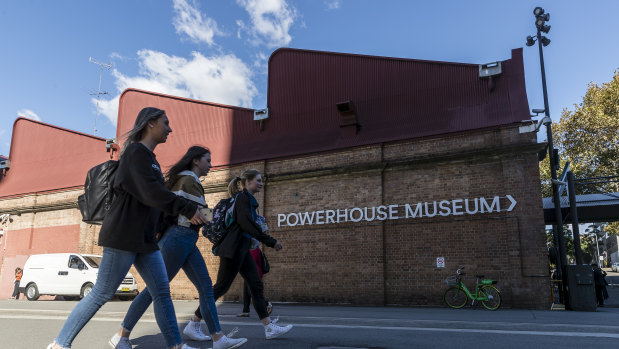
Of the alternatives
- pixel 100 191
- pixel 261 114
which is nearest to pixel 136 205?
pixel 100 191

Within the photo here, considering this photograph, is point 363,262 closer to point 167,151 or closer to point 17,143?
point 167,151

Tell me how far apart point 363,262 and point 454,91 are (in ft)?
19.2

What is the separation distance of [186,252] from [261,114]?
13203mm

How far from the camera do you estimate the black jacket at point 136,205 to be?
10.3 ft

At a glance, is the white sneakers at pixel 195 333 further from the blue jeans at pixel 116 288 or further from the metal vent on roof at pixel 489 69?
the metal vent on roof at pixel 489 69

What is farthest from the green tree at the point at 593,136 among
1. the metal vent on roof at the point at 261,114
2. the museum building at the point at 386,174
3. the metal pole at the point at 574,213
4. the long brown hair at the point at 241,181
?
the long brown hair at the point at 241,181

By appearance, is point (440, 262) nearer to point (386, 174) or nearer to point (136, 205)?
point (386, 174)

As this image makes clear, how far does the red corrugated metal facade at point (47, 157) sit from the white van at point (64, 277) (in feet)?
14.0

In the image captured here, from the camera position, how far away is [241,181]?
5.33m

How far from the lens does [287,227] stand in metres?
14.8

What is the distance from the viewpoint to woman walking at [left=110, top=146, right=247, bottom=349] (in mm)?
3709

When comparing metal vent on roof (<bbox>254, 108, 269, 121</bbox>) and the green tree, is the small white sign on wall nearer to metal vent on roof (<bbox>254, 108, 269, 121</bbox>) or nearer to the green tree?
metal vent on roof (<bbox>254, 108, 269, 121</bbox>)

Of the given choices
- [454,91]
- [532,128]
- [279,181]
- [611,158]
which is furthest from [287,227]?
[611,158]

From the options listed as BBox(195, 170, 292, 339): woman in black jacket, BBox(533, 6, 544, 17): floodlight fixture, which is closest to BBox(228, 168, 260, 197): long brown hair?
BBox(195, 170, 292, 339): woman in black jacket
